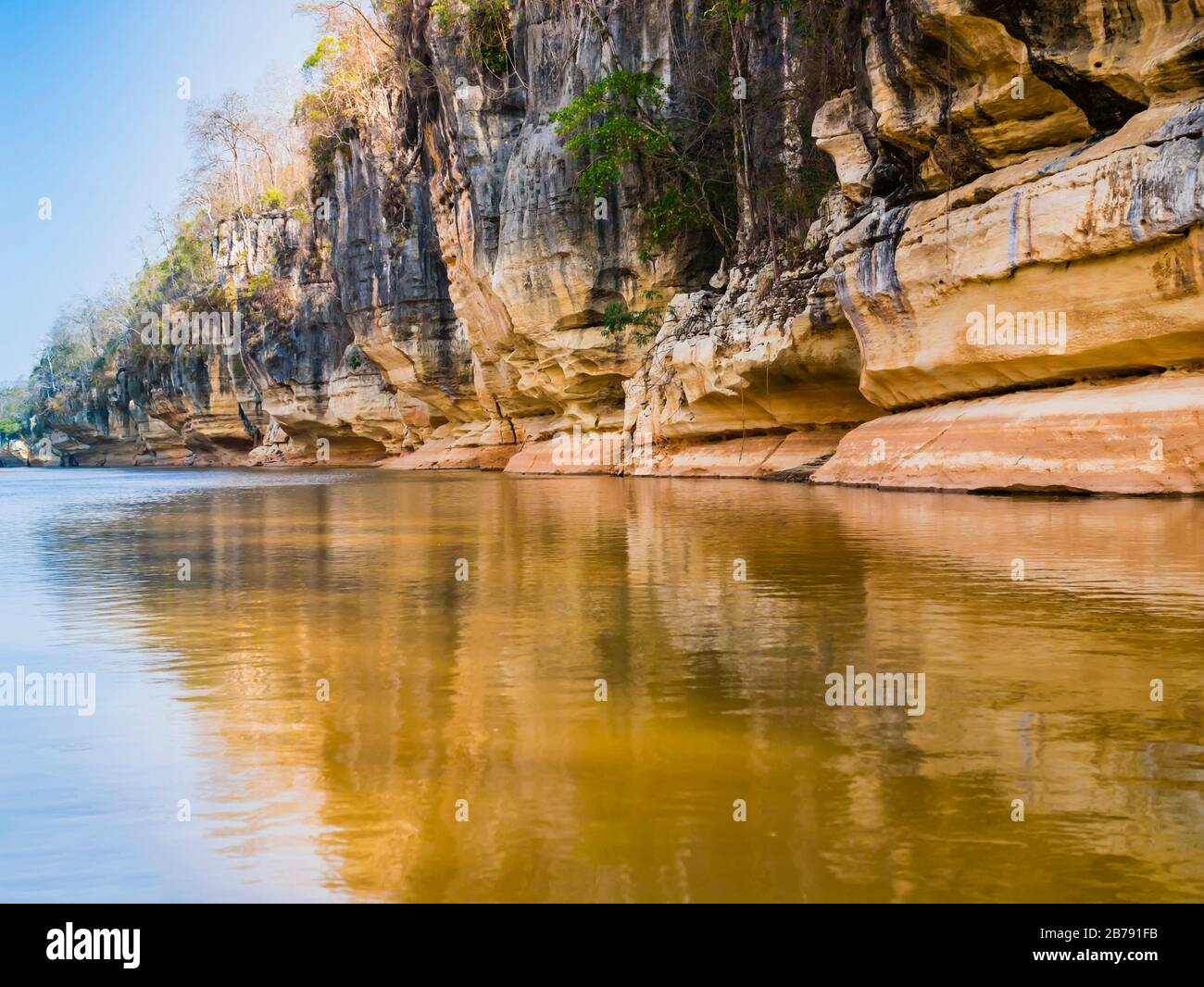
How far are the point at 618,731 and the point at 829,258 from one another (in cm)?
1731

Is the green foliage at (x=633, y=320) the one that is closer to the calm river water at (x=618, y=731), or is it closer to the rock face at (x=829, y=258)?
the rock face at (x=829, y=258)

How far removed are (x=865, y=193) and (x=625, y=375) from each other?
42.6 feet

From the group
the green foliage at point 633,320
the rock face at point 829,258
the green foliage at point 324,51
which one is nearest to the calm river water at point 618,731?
the rock face at point 829,258

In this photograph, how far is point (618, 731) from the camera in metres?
4.24

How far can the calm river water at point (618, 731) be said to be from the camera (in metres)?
2.96

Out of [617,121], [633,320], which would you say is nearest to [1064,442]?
[617,121]

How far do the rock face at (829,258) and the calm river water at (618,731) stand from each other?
559 centimetres

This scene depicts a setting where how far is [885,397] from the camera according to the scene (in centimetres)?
1916

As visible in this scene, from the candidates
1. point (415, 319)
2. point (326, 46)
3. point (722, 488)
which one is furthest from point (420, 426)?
point (722, 488)

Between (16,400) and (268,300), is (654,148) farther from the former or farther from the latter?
(16,400)

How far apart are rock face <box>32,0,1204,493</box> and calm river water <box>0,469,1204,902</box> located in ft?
18.4

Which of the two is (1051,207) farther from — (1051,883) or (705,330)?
(1051,883)

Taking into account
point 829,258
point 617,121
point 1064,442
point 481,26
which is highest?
point 481,26

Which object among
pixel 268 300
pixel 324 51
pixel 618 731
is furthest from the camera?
pixel 268 300
